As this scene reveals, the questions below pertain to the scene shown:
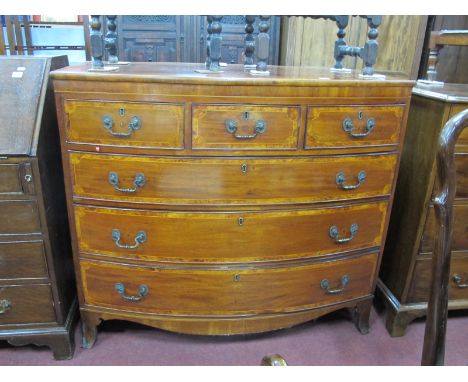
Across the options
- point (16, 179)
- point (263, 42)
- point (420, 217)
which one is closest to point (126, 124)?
point (16, 179)

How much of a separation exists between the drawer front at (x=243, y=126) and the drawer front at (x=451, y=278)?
0.83 m

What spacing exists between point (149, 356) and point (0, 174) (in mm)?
876

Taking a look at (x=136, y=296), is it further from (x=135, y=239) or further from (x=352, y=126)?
(x=352, y=126)

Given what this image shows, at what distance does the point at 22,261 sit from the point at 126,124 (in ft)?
2.07

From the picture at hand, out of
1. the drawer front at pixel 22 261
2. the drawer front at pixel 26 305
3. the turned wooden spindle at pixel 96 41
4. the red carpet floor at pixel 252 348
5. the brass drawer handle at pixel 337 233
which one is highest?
the turned wooden spindle at pixel 96 41

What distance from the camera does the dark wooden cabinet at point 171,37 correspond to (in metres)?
3.03

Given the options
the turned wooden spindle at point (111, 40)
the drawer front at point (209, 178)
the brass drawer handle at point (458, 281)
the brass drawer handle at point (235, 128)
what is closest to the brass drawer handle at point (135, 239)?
the drawer front at point (209, 178)

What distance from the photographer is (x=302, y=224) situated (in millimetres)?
1429

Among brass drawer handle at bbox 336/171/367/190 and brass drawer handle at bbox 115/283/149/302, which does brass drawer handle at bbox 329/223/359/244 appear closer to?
brass drawer handle at bbox 336/171/367/190

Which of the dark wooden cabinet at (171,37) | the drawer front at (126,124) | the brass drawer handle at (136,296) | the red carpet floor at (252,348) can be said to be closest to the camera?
the drawer front at (126,124)

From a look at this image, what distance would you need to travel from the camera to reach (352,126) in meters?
1.34

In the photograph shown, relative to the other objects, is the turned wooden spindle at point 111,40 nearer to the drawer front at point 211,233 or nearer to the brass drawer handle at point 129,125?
the brass drawer handle at point 129,125

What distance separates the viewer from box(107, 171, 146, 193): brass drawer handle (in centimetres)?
130
